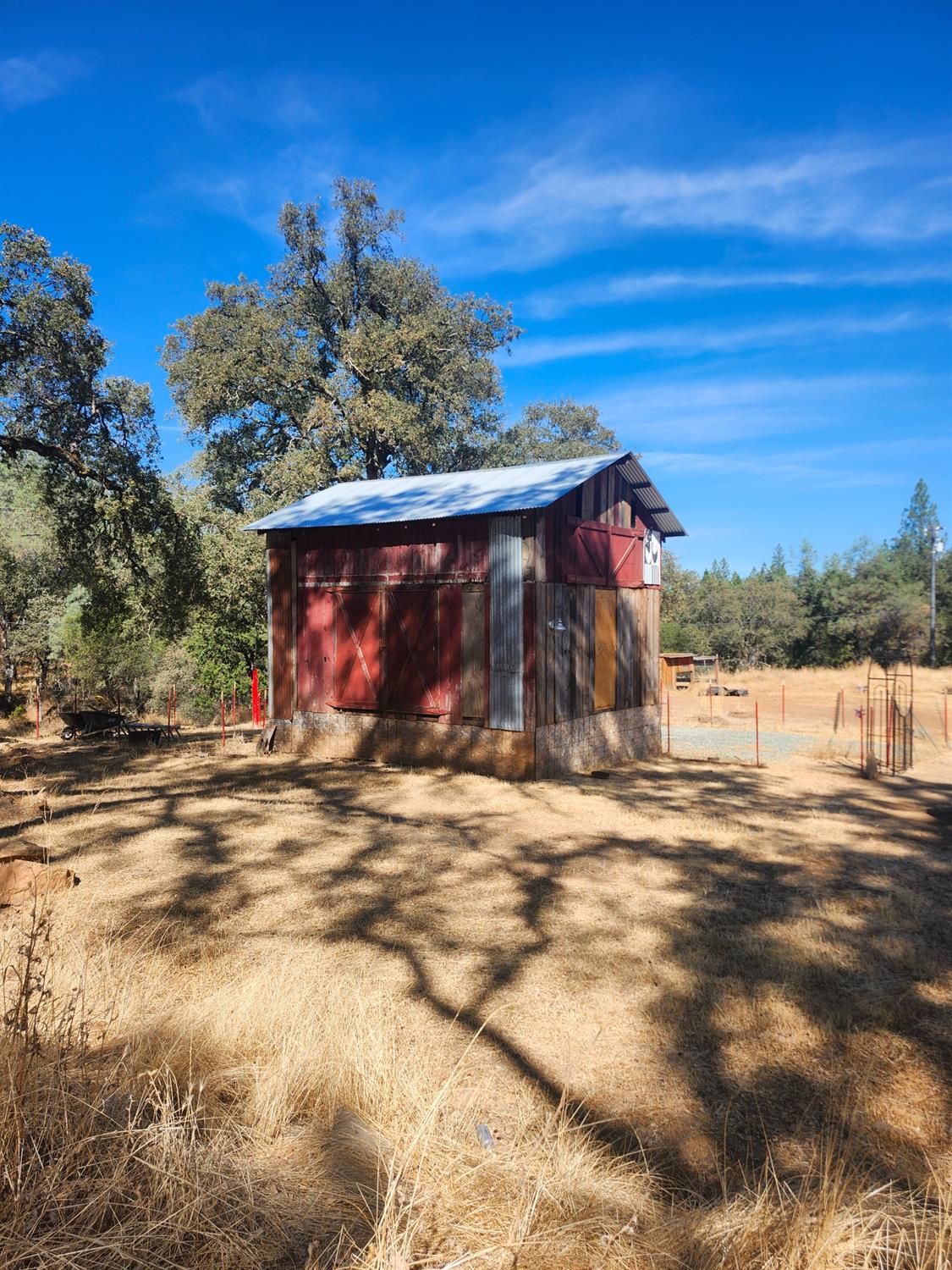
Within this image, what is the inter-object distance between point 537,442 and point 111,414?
29.6 meters

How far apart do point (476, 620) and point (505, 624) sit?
655mm

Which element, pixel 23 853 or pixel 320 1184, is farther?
pixel 23 853

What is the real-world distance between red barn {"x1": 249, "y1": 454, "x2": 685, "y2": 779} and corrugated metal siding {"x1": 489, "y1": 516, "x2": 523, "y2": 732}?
→ 0.10 feet


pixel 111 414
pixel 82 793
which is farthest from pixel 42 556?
pixel 82 793

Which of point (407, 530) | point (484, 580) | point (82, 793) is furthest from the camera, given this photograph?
point (407, 530)

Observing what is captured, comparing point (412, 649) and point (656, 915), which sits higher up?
point (412, 649)

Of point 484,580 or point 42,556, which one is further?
point 42,556

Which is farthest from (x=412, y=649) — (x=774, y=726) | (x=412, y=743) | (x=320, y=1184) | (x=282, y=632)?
(x=774, y=726)

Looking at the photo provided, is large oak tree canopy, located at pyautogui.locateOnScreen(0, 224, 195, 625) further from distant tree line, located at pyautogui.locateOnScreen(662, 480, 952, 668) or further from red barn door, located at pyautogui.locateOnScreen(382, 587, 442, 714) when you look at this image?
distant tree line, located at pyautogui.locateOnScreen(662, 480, 952, 668)

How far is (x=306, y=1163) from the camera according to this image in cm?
318

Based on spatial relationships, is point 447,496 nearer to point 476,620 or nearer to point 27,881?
point 476,620

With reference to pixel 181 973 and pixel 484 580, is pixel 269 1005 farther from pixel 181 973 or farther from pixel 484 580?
pixel 484 580

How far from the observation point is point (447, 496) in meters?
15.7

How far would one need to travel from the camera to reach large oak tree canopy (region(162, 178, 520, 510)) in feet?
92.9
